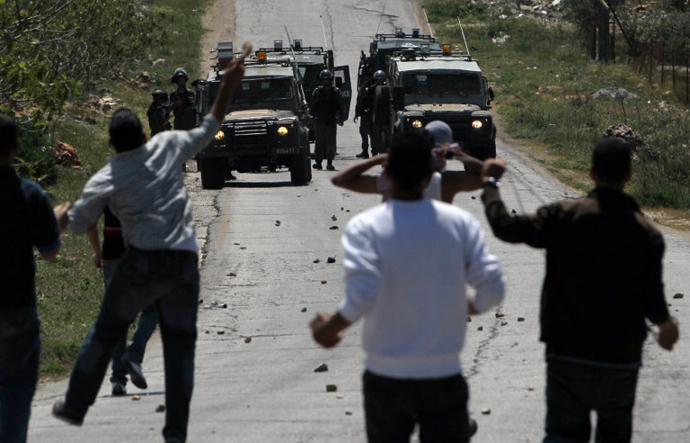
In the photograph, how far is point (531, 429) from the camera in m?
7.25

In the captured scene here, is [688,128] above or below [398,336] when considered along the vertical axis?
below

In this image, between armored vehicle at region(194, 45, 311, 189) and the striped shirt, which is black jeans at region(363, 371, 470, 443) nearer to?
the striped shirt

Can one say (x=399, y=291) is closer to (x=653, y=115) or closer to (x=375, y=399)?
(x=375, y=399)

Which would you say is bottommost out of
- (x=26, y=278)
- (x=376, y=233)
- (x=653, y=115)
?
(x=653, y=115)

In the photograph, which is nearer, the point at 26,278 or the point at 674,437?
the point at 26,278

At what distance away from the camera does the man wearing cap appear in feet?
20.6

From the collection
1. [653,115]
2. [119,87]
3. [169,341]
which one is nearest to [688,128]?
[653,115]

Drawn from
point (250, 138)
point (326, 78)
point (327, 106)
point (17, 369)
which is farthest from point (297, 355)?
point (326, 78)

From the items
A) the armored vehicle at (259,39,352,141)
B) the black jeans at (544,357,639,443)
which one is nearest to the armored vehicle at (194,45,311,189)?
the armored vehicle at (259,39,352,141)

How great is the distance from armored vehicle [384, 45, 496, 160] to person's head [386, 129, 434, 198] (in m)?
18.1

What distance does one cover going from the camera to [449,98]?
944 inches

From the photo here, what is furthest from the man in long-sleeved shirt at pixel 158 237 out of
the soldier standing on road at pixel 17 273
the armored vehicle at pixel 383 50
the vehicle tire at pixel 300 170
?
the armored vehicle at pixel 383 50

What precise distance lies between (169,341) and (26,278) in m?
0.77

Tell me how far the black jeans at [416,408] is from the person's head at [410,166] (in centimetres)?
70
